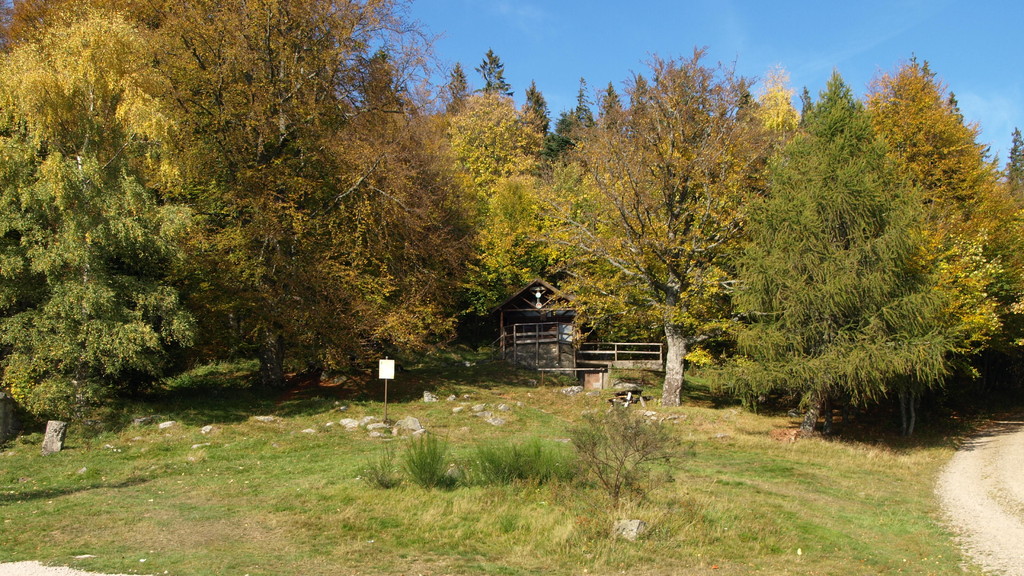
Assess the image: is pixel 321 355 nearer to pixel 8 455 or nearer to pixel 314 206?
pixel 314 206

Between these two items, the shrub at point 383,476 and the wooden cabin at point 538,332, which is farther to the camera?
the wooden cabin at point 538,332

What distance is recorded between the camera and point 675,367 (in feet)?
85.3

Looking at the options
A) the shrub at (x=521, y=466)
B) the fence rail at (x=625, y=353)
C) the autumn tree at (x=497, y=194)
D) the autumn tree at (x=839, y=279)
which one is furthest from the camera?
the autumn tree at (x=497, y=194)

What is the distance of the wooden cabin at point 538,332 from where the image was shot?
111 feet

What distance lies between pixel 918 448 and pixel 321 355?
20.6 m

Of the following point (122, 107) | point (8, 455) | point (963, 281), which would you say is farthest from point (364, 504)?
point (963, 281)

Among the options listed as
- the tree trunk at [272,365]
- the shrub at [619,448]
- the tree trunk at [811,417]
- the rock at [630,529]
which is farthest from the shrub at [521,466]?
the tree trunk at [272,365]

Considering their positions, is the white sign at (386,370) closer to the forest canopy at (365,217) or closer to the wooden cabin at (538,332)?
the forest canopy at (365,217)

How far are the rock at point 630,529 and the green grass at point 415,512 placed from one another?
6.5 inches

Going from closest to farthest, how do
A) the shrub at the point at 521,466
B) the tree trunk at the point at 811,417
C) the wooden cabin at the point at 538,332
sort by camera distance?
the shrub at the point at 521,466, the tree trunk at the point at 811,417, the wooden cabin at the point at 538,332

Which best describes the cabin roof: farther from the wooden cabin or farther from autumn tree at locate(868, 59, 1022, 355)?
autumn tree at locate(868, 59, 1022, 355)

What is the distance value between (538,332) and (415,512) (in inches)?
915

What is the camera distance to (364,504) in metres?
11.5

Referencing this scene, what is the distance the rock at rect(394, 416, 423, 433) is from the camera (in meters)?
18.9
